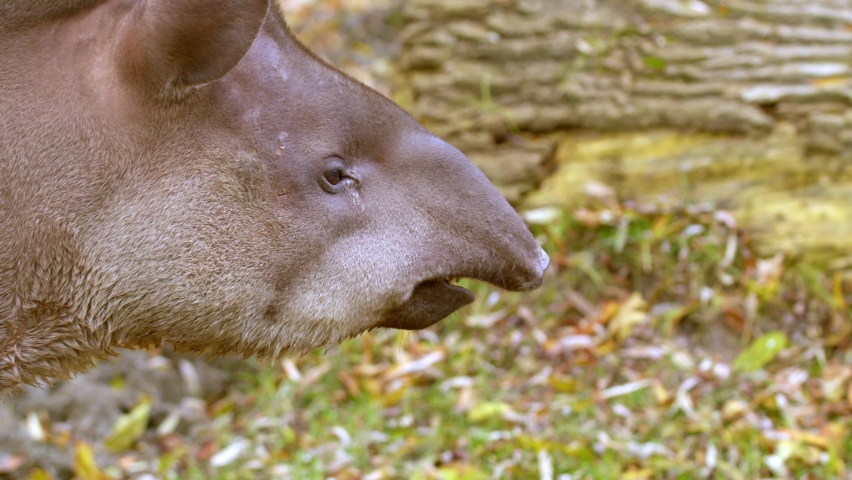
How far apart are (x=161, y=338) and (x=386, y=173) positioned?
33.5 inches

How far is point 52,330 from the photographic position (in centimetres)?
262

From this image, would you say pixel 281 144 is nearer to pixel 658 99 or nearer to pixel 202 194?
pixel 202 194

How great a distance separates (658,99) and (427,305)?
3.19 metres

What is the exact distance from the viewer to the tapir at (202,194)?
2486 millimetres

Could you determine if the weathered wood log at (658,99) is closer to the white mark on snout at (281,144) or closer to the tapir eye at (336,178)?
the tapir eye at (336,178)

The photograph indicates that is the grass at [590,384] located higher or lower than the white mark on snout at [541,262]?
lower

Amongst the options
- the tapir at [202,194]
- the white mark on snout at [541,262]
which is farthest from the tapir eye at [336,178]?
the white mark on snout at [541,262]

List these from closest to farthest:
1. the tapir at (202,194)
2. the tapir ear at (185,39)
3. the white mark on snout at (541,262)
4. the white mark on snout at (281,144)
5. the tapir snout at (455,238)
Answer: the tapir ear at (185,39)
the tapir at (202,194)
the white mark on snout at (281,144)
the tapir snout at (455,238)
the white mark on snout at (541,262)

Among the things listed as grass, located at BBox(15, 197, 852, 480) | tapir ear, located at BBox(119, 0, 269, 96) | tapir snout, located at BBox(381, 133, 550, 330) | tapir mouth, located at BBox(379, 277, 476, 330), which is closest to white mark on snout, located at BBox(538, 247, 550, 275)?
tapir snout, located at BBox(381, 133, 550, 330)

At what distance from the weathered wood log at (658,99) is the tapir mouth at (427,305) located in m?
2.96

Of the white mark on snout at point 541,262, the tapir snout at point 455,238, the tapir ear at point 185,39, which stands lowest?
the white mark on snout at point 541,262

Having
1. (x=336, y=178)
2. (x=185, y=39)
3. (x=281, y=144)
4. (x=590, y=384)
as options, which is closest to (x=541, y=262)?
(x=336, y=178)

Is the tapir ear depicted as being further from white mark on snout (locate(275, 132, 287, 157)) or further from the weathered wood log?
the weathered wood log

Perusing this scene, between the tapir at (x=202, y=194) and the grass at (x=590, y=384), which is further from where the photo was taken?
the grass at (x=590, y=384)
